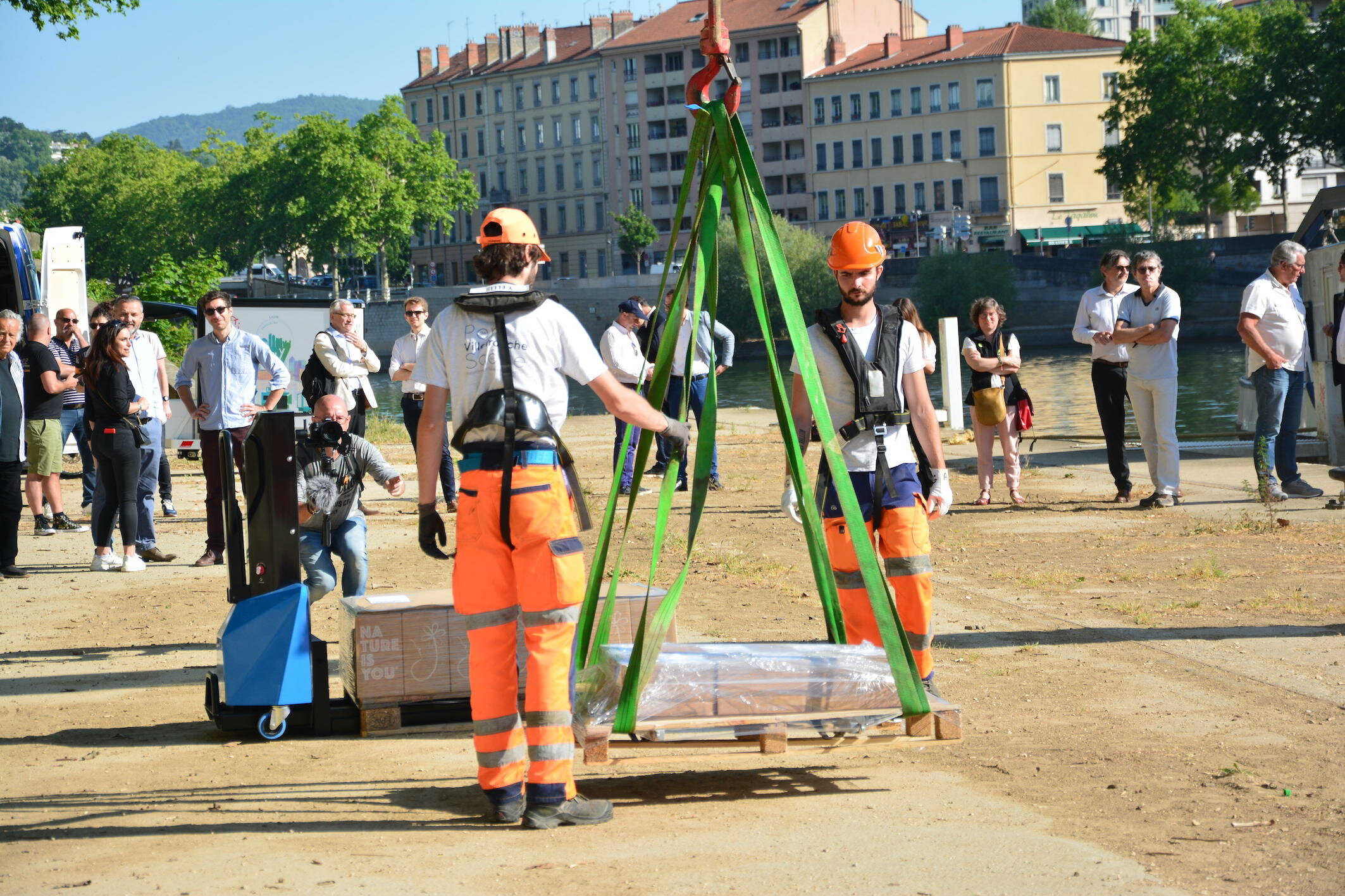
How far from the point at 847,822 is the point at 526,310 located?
6.58 ft

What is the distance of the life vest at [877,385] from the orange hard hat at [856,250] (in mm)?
212

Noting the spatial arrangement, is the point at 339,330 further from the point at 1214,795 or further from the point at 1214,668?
the point at 1214,795

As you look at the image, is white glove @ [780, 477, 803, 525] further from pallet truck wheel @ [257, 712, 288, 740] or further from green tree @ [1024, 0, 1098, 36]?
green tree @ [1024, 0, 1098, 36]

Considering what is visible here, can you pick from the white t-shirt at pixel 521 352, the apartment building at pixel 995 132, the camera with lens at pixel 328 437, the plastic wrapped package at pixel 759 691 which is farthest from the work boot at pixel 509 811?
the apartment building at pixel 995 132

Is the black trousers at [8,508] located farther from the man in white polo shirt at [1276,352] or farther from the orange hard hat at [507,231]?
the man in white polo shirt at [1276,352]

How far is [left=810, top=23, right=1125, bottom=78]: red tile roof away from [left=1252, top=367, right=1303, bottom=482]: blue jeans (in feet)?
288

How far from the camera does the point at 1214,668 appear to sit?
711 centimetres

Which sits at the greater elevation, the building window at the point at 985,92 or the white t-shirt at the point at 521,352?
the building window at the point at 985,92

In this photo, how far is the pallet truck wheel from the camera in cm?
639

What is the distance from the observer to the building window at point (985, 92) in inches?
3804

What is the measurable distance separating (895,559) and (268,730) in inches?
107

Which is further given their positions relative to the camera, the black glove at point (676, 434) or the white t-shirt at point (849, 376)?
the white t-shirt at point (849, 376)

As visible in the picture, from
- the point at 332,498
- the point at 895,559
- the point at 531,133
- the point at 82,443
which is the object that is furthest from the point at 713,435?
the point at 531,133

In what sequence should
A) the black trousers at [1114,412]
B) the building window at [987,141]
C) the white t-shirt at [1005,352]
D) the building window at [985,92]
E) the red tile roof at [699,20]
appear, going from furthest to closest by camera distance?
the red tile roof at [699,20] → the building window at [987,141] → the building window at [985,92] → the white t-shirt at [1005,352] → the black trousers at [1114,412]
